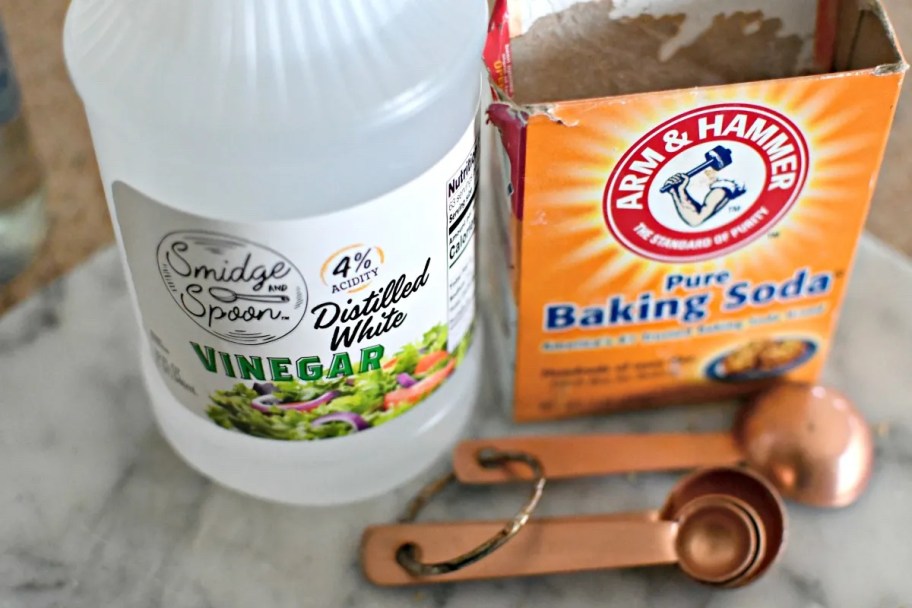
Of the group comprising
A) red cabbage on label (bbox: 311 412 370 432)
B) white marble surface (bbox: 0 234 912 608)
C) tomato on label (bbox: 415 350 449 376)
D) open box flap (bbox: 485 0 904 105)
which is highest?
open box flap (bbox: 485 0 904 105)

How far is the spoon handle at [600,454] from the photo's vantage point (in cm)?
59

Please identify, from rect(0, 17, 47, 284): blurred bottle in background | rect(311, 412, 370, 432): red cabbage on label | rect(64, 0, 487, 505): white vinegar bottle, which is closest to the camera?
rect(64, 0, 487, 505): white vinegar bottle

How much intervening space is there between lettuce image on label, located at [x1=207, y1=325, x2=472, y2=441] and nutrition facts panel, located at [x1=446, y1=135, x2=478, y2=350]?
0.05 feet

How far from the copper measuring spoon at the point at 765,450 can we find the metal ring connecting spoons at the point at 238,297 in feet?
0.55

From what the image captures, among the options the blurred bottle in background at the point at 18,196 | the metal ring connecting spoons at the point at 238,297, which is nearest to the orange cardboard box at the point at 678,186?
the metal ring connecting spoons at the point at 238,297

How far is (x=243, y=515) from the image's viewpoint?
59 centimetres

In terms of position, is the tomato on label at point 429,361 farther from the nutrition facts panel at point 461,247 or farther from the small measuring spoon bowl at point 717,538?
the small measuring spoon bowl at point 717,538

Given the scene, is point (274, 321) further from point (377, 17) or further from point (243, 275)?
point (377, 17)

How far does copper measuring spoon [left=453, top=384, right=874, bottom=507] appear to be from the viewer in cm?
58

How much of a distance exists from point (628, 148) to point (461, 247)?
0.31 ft

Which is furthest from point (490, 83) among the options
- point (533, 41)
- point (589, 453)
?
point (589, 453)

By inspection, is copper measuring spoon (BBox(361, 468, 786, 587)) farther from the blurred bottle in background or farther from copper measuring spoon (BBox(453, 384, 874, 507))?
the blurred bottle in background

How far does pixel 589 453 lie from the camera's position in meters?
0.59

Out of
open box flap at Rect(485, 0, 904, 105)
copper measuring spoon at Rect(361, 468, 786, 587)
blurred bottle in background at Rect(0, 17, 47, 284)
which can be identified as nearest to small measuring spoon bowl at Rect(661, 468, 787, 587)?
copper measuring spoon at Rect(361, 468, 786, 587)
